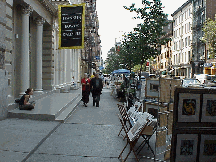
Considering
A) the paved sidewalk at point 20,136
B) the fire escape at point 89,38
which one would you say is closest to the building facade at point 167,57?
the fire escape at point 89,38

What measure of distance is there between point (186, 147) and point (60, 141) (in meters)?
3.68

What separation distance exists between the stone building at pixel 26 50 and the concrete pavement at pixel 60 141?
1.95m

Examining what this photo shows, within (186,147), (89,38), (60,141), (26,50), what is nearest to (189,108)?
(186,147)

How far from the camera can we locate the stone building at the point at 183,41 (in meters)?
56.0

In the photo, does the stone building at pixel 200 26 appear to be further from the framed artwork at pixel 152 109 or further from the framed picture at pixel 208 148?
the framed picture at pixel 208 148

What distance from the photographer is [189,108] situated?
3.86 m

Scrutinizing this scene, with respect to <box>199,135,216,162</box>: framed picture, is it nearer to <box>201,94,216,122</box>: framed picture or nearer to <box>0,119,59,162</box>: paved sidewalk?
<box>201,94,216,122</box>: framed picture

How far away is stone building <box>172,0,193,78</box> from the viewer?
56.0 metres

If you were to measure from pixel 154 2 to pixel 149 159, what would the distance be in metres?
12.5

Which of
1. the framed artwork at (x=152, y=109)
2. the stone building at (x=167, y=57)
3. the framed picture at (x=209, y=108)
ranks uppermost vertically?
Answer: the stone building at (x=167, y=57)

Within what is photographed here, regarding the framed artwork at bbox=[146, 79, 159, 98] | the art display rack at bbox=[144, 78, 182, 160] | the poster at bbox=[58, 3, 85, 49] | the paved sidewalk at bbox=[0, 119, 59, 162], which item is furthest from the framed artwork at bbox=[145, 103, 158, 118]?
the poster at bbox=[58, 3, 85, 49]

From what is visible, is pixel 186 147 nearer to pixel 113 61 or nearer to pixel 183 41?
pixel 183 41

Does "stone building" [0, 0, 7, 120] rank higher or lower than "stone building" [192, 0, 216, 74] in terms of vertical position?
lower

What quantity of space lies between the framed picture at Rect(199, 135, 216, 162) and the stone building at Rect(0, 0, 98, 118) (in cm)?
683
